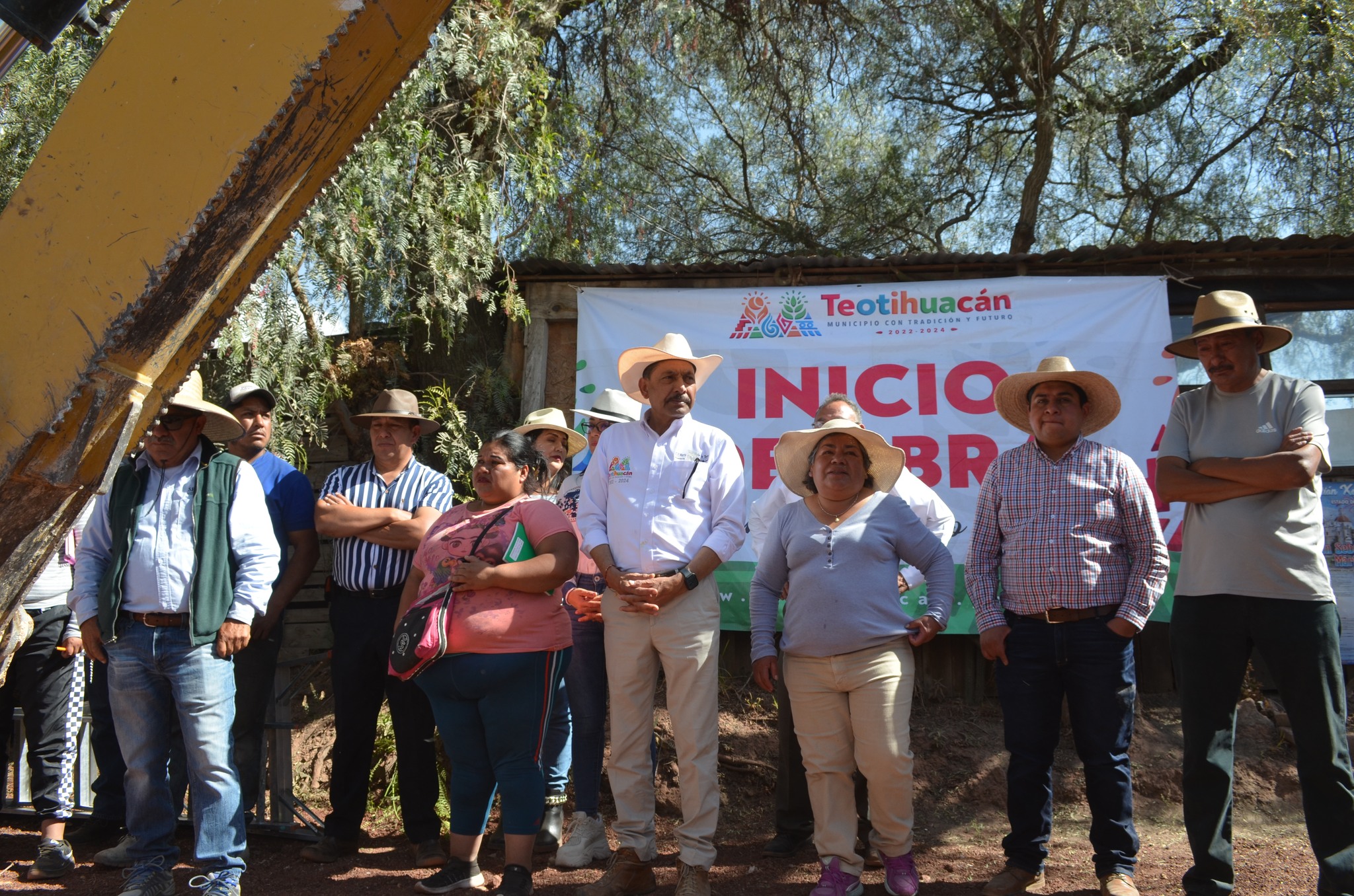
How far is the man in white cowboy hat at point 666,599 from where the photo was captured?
4.06 metres

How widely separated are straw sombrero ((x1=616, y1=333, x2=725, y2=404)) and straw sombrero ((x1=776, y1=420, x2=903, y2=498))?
509mm

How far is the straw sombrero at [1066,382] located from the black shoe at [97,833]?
473 centimetres

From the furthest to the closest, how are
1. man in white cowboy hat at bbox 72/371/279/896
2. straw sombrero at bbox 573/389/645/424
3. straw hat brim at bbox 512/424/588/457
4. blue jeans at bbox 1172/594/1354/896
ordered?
straw sombrero at bbox 573/389/645/424 < straw hat brim at bbox 512/424/588/457 < man in white cowboy hat at bbox 72/371/279/896 < blue jeans at bbox 1172/594/1354/896

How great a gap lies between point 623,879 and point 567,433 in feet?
7.86

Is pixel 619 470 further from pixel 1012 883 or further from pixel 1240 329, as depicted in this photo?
pixel 1240 329

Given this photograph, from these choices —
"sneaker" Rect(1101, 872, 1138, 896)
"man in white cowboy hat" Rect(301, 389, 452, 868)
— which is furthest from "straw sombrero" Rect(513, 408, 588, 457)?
"sneaker" Rect(1101, 872, 1138, 896)

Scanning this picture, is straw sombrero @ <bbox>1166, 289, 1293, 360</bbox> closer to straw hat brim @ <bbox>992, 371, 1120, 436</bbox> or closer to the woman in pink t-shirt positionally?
straw hat brim @ <bbox>992, 371, 1120, 436</bbox>

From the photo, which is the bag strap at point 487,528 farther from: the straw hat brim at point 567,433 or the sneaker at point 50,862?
the sneaker at point 50,862

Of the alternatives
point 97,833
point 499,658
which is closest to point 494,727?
point 499,658

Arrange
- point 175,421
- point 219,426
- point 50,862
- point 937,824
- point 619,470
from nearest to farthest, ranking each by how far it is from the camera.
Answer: point 175,421, point 619,470, point 50,862, point 219,426, point 937,824

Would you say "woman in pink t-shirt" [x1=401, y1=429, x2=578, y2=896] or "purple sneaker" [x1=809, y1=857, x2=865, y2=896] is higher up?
"woman in pink t-shirt" [x1=401, y1=429, x2=578, y2=896]

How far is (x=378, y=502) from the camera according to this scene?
4.96 metres

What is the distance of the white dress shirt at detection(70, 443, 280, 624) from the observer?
410 centimetres

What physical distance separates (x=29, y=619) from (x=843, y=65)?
26.4 ft
